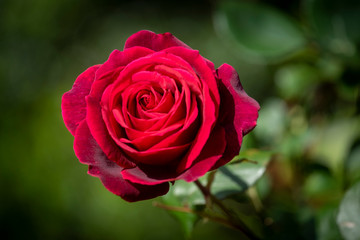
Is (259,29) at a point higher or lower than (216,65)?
higher

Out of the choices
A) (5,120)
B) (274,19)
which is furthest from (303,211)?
(5,120)

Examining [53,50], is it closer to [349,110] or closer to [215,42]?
[215,42]

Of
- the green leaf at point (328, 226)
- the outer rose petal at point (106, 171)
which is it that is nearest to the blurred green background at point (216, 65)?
the green leaf at point (328, 226)

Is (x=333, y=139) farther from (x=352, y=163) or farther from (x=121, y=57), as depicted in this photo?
(x=121, y=57)

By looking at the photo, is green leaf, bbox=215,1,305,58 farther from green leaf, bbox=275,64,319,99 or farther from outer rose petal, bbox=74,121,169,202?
outer rose petal, bbox=74,121,169,202

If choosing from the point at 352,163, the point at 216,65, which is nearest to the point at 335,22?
the point at 352,163
